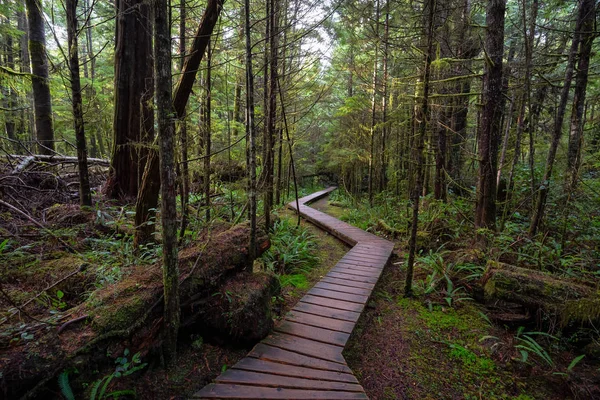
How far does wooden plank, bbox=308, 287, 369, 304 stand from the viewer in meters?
4.51

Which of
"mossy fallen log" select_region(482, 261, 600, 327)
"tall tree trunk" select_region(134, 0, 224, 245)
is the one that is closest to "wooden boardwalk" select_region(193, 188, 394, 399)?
"mossy fallen log" select_region(482, 261, 600, 327)

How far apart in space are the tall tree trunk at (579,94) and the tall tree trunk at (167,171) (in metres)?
7.18

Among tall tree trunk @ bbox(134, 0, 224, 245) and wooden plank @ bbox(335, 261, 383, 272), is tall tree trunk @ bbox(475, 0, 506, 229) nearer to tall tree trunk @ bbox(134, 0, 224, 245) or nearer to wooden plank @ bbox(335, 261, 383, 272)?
wooden plank @ bbox(335, 261, 383, 272)

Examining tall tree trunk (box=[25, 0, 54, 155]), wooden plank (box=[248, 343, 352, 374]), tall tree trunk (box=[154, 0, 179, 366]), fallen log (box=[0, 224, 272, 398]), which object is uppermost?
tall tree trunk (box=[25, 0, 54, 155])

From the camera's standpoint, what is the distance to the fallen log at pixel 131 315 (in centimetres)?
198

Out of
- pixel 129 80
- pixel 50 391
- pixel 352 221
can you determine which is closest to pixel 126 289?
pixel 50 391

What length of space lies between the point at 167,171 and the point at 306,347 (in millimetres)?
2608

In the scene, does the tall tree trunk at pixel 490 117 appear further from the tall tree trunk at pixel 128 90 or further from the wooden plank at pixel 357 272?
the tall tree trunk at pixel 128 90

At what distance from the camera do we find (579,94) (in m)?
6.00

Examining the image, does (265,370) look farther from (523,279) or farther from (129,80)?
(129,80)

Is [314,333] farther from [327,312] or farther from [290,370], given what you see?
[290,370]

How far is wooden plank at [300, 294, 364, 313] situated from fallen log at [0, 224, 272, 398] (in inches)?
43.3

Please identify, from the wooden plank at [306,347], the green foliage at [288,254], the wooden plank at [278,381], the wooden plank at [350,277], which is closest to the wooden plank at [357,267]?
the wooden plank at [350,277]

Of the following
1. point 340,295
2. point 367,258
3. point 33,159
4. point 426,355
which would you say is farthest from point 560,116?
point 33,159
